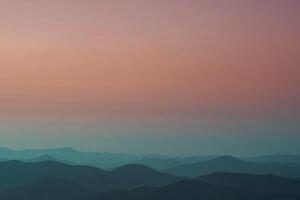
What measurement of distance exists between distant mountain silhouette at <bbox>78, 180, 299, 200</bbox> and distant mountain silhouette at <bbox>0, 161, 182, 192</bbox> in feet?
20.6

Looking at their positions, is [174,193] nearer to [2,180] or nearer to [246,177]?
[246,177]

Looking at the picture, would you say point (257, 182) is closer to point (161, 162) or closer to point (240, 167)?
point (240, 167)

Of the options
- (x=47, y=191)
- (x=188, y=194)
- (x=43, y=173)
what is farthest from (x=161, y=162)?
(x=188, y=194)

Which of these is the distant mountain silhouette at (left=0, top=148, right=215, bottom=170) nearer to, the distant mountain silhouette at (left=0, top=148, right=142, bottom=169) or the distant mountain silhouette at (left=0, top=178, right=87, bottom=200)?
the distant mountain silhouette at (left=0, top=148, right=142, bottom=169)

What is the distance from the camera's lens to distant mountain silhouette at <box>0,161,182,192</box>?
3988 cm

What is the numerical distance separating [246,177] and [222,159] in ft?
30.3

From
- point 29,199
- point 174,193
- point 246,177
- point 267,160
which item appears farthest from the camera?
point 267,160

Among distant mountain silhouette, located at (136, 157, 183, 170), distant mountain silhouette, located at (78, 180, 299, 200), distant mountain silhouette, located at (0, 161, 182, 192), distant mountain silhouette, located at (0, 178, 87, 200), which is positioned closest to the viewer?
distant mountain silhouette, located at (78, 180, 299, 200)

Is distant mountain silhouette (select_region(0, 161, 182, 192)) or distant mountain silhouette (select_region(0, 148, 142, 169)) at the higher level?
distant mountain silhouette (select_region(0, 148, 142, 169))

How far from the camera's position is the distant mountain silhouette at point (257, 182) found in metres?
34.2

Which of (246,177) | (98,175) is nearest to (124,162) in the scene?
(98,175)

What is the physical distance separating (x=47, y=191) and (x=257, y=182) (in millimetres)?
13279

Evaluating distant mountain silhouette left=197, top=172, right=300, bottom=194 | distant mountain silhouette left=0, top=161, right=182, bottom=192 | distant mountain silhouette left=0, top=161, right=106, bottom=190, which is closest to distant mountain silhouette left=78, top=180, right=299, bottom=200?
distant mountain silhouette left=197, top=172, right=300, bottom=194

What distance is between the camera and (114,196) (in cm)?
3191
